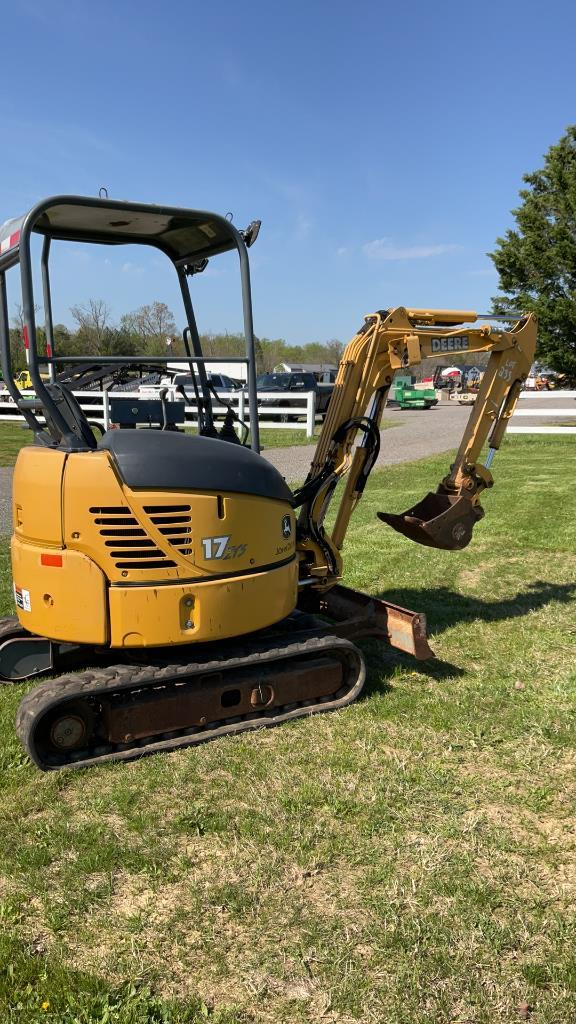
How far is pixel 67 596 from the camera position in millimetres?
4078

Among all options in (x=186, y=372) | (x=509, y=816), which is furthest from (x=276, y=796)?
(x=186, y=372)

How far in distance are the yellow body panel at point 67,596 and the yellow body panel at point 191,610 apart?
0.09m

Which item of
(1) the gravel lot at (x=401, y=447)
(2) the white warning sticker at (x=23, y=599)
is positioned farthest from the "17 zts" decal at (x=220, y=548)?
(1) the gravel lot at (x=401, y=447)

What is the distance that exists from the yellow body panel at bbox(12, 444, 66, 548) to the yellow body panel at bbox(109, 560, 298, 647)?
497 millimetres

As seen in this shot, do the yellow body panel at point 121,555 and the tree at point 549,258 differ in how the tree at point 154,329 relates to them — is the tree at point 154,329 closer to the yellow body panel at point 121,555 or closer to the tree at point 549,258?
the yellow body panel at point 121,555

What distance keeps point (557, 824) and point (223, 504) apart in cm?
236

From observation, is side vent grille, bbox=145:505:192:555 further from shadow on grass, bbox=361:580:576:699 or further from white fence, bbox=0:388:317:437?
white fence, bbox=0:388:317:437

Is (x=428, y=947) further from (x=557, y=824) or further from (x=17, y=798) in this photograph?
(x=17, y=798)

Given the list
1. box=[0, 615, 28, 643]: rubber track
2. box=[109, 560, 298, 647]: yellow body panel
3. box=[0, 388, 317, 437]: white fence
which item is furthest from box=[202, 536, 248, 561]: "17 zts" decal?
box=[0, 388, 317, 437]: white fence

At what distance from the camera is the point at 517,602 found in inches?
278

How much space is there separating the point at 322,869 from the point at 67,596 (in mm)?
1907

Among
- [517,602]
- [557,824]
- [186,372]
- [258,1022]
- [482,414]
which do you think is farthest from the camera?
[517,602]

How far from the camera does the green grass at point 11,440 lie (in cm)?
1784

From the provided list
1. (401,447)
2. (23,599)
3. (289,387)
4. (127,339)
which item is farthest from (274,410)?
(23,599)
